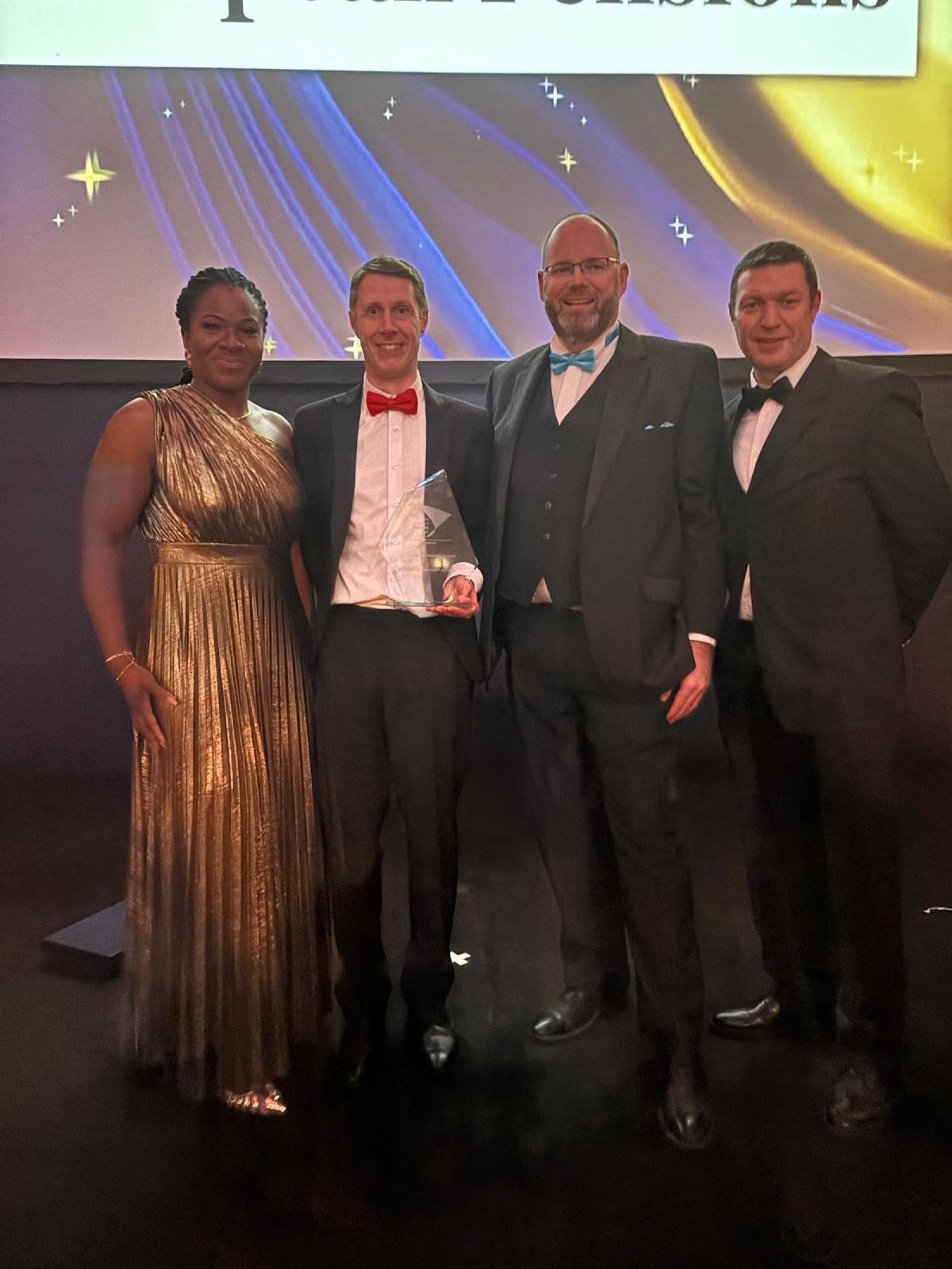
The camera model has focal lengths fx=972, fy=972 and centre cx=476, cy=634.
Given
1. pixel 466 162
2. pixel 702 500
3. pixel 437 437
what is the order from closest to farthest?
1. pixel 702 500
2. pixel 437 437
3. pixel 466 162

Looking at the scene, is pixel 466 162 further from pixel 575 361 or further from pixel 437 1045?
pixel 437 1045

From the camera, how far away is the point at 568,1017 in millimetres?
2072

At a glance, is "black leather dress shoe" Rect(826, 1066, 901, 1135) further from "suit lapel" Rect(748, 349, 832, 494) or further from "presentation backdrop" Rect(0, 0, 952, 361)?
"presentation backdrop" Rect(0, 0, 952, 361)

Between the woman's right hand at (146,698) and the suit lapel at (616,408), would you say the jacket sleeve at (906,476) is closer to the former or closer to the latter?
the suit lapel at (616,408)

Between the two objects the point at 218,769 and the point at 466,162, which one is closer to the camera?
the point at 218,769

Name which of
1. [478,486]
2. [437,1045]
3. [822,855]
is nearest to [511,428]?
[478,486]

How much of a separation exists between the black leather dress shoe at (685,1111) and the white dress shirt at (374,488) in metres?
0.96

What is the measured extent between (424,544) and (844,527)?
76 centimetres

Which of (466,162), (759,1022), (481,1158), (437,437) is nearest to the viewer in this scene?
(481,1158)

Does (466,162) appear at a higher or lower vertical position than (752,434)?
higher

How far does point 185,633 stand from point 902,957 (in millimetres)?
1459

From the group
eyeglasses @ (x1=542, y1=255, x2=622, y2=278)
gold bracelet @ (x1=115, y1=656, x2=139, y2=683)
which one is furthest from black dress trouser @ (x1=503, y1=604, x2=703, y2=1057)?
gold bracelet @ (x1=115, y1=656, x2=139, y2=683)

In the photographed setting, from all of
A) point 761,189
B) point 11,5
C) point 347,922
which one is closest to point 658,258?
point 761,189

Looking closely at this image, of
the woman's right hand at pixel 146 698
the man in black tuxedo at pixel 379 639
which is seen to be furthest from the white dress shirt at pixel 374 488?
the woman's right hand at pixel 146 698
